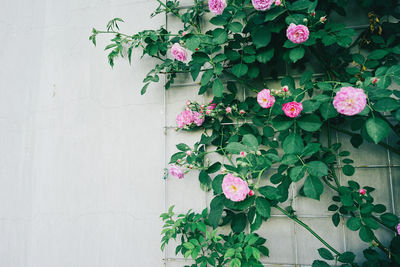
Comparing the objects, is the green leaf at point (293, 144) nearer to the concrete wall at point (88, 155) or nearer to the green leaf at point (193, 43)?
the concrete wall at point (88, 155)

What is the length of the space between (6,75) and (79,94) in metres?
0.59

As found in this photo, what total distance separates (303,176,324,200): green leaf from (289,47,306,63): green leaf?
18.9 inches

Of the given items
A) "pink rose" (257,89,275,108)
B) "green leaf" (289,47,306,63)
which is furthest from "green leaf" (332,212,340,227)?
"green leaf" (289,47,306,63)

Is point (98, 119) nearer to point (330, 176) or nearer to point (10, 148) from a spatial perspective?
point (10, 148)

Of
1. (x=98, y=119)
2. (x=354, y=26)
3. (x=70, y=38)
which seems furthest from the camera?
(x=70, y=38)

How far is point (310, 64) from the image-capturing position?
4.16 feet

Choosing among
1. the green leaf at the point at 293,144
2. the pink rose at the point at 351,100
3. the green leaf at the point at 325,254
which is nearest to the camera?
the pink rose at the point at 351,100

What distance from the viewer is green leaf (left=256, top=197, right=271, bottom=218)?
0.91 meters

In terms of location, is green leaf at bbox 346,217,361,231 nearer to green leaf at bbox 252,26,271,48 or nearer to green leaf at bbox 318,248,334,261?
green leaf at bbox 318,248,334,261

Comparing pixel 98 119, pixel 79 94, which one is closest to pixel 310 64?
pixel 98 119

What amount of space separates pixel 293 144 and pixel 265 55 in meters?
0.44

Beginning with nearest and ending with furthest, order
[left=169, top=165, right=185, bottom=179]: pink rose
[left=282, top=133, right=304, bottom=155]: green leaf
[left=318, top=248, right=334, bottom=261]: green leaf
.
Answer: [left=282, top=133, right=304, bottom=155]: green leaf < [left=318, top=248, right=334, bottom=261]: green leaf < [left=169, top=165, right=185, bottom=179]: pink rose

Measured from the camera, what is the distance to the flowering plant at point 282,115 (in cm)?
93

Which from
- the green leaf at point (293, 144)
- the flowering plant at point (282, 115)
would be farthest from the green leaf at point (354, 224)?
the green leaf at point (293, 144)
